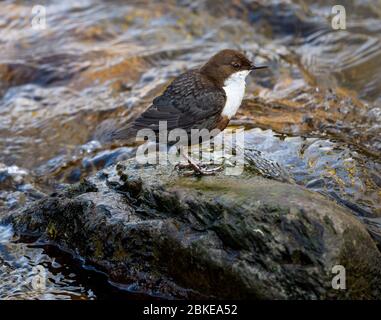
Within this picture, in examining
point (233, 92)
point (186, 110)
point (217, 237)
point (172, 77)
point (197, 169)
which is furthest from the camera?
point (172, 77)

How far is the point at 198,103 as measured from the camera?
4.94 meters

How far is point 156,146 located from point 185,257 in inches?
103

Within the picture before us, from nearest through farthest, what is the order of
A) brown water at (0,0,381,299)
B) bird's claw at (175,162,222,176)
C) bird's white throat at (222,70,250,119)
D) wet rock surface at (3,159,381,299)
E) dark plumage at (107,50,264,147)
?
1. wet rock surface at (3,159,381,299)
2. bird's claw at (175,162,222,176)
3. dark plumage at (107,50,264,147)
4. bird's white throat at (222,70,250,119)
5. brown water at (0,0,381,299)

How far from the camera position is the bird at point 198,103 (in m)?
4.89

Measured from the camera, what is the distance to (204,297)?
3.93 m

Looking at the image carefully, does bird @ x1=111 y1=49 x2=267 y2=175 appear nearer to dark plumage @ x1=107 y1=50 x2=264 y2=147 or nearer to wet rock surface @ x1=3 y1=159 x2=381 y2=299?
dark plumage @ x1=107 y1=50 x2=264 y2=147

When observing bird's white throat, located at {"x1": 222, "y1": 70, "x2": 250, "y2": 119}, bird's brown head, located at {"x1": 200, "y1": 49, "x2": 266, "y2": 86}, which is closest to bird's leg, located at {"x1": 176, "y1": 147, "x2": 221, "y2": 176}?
bird's white throat, located at {"x1": 222, "y1": 70, "x2": 250, "y2": 119}

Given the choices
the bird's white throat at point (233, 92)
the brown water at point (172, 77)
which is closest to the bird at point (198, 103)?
the bird's white throat at point (233, 92)

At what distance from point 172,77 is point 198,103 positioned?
3218mm

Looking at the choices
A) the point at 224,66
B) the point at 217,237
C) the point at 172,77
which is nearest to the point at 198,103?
the point at 224,66

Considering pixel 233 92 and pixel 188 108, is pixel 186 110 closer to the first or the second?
pixel 188 108

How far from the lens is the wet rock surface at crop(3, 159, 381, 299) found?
3693 millimetres

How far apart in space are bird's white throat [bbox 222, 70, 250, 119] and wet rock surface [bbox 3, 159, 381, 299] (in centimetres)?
62
